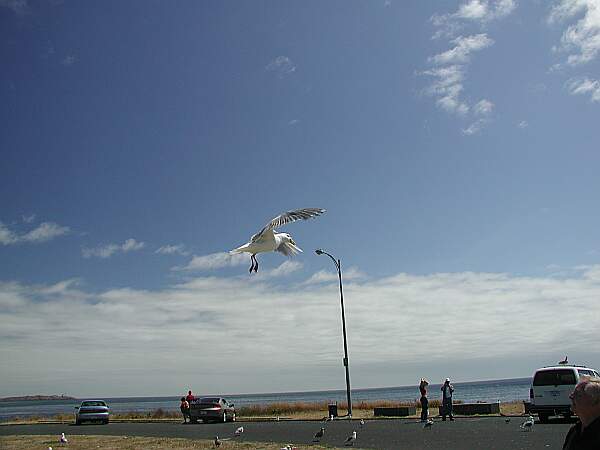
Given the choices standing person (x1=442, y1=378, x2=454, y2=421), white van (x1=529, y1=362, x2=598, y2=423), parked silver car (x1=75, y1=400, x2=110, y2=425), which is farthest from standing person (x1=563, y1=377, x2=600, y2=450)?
parked silver car (x1=75, y1=400, x2=110, y2=425)

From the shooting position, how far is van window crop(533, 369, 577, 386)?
21.4 m

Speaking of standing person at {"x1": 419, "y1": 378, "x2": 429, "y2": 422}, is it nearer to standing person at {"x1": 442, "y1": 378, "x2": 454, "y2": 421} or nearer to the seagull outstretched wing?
standing person at {"x1": 442, "y1": 378, "x2": 454, "y2": 421}

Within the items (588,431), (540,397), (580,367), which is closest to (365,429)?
(540,397)

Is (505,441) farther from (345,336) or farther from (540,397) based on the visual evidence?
(345,336)

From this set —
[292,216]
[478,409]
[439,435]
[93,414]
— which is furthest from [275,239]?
[93,414]

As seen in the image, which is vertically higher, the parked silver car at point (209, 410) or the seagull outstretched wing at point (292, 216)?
the seagull outstretched wing at point (292, 216)

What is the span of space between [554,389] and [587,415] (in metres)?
18.2

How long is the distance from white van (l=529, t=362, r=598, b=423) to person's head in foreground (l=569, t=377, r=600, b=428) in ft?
58.8

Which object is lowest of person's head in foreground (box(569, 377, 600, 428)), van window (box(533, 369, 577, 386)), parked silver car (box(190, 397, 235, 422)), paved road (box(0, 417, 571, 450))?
paved road (box(0, 417, 571, 450))

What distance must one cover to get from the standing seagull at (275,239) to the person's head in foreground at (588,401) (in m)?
8.58

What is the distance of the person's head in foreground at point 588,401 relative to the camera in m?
4.54

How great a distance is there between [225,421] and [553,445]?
1847 cm

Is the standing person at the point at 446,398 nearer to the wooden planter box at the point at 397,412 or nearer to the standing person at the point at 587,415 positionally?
the wooden planter box at the point at 397,412

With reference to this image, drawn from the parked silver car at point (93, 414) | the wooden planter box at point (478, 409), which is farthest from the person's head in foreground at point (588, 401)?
the parked silver car at point (93, 414)
